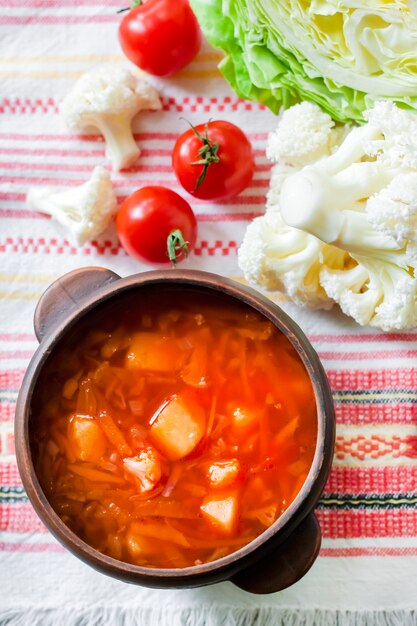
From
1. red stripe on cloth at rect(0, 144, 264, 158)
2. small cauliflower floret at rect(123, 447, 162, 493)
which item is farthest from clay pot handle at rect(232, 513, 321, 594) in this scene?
red stripe on cloth at rect(0, 144, 264, 158)

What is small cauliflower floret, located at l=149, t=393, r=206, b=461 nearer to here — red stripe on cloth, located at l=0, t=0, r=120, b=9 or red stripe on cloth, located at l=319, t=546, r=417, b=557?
red stripe on cloth, located at l=319, t=546, r=417, b=557

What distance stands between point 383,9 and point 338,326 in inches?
28.8

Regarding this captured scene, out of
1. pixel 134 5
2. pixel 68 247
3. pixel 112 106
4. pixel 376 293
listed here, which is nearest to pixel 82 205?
pixel 68 247

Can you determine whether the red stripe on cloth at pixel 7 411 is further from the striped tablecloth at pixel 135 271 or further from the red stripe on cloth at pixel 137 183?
the red stripe on cloth at pixel 137 183

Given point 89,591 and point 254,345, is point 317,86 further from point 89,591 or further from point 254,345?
point 89,591

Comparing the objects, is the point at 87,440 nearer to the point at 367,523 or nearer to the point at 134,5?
the point at 367,523

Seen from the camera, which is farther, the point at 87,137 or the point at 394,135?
the point at 87,137

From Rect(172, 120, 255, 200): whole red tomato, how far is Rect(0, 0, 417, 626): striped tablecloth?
90 millimetres

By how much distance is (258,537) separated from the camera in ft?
5.69

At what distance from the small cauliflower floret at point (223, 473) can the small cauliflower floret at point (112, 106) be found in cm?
81

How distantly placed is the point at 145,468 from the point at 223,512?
18 centimetres

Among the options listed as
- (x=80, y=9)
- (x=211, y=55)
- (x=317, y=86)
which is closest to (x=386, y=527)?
(x=317, y=86)

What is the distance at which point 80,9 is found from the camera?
2.23 meters

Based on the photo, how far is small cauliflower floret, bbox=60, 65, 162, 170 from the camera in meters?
2.12
